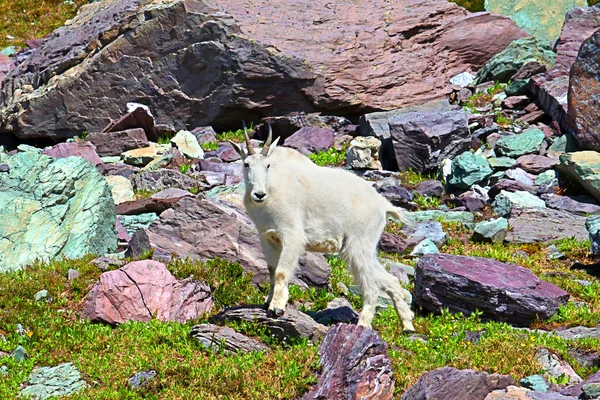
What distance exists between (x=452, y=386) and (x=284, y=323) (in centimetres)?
245

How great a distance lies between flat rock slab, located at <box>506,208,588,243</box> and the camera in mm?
16031

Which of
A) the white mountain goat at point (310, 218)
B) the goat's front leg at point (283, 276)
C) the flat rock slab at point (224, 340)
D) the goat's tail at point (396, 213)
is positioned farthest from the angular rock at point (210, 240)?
the goat's front leg at point (283, 276)

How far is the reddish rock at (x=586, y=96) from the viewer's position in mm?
19391

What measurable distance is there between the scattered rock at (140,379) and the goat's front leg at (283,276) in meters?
1.58

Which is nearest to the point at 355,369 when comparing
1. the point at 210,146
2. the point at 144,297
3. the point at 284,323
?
the point at 284,323

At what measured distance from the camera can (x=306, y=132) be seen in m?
21.8

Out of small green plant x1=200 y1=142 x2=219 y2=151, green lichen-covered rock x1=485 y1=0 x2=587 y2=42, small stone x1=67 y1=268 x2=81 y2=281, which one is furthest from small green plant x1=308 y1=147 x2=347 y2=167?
green lichen-covered rock x1=485 y1=0 x2=587 y2=42

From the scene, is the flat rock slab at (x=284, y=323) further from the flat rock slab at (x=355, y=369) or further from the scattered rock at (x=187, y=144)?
the scattered rock at (x=187, y=144)

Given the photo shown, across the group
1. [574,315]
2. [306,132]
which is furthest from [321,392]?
[306,132]

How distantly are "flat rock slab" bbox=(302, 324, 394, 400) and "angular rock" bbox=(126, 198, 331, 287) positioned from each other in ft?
12.0

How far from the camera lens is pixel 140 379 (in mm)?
8891

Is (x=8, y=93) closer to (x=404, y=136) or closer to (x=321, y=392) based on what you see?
(x=404, y=136)

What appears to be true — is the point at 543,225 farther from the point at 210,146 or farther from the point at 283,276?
the point at 210,146

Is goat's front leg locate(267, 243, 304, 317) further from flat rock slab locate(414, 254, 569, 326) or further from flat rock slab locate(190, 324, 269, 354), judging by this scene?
flat rock slab locate(414, 254, 569, 326)
